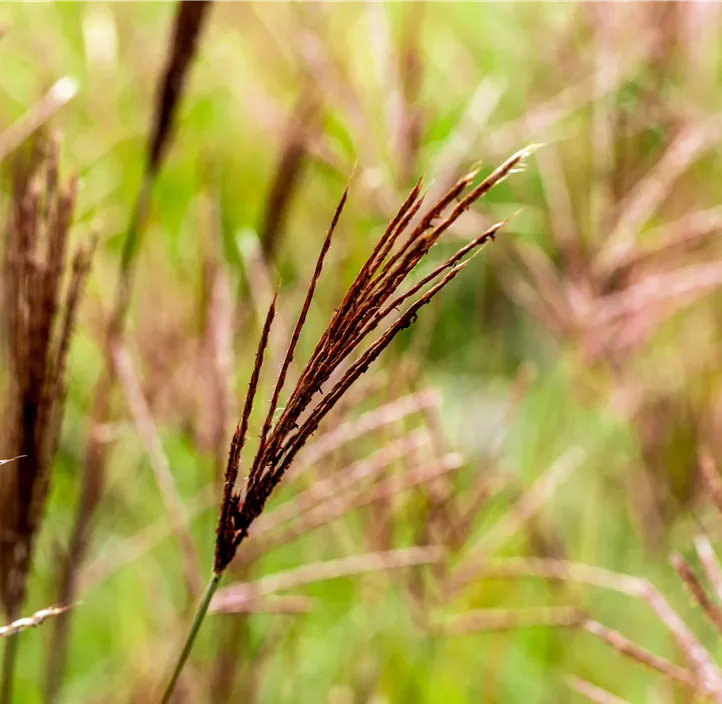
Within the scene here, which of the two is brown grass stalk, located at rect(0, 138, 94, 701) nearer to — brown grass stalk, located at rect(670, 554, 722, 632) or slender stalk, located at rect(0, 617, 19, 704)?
slender stalk, located at rect(0, 617, 19, 704)

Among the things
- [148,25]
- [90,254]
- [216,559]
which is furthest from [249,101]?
[148,25]

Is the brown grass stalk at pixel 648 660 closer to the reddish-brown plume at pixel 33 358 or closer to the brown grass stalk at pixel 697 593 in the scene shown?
the brown grass stalk at pixel 697 593

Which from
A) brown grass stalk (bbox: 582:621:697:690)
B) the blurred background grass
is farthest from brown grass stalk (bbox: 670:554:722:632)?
the blurred background grass

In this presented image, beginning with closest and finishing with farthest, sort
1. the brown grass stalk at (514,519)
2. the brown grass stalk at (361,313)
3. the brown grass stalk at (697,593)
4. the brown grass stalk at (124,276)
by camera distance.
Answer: the brown grass stalk at (361,313)
the brown grass stalk at (697,593)
the brown grass stalk at (124,276)
the brown grass stalk at (514,519)

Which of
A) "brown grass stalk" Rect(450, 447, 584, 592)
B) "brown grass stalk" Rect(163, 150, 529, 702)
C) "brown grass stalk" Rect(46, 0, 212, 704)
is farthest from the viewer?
"brown grass stalk" Rect(450, 447, 584, 592)

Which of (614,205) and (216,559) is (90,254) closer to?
(216,559)

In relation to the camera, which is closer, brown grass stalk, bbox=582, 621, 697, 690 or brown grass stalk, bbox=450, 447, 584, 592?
brown grass stalk, bbox=582, 621, 697, 690

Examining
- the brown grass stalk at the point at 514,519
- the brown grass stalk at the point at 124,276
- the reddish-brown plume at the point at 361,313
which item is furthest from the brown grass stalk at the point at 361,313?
the brown grass stalk at the point at 514,519

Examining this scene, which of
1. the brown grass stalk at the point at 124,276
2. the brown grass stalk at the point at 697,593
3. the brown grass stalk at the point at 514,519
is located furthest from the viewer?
the brown grass stalk at the point at 514,519

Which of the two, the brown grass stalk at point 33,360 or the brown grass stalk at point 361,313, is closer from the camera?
the brown grass stalk at point 361,313
